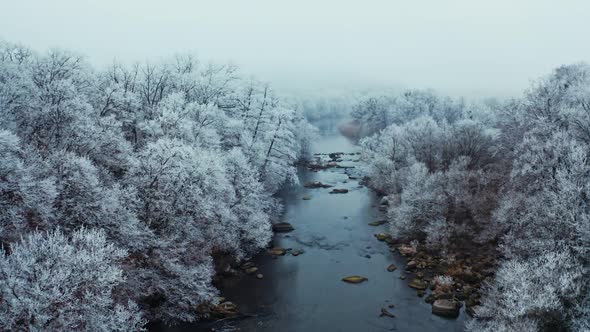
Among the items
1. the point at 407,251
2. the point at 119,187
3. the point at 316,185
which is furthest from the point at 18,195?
the point at 316,185

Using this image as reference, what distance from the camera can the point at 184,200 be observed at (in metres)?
25.4

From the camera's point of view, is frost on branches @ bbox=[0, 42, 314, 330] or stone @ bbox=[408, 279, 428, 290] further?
stone @ bbox=[408, 279, 428, 290]

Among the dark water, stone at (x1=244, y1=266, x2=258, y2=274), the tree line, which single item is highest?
the tree line

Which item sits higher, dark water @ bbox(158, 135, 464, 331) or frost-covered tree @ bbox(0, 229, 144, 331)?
frost-covered tree @ bbox(0, 229, 144, 331)

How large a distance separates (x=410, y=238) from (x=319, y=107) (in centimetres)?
12379

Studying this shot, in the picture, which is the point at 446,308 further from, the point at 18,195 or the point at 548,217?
the point at 18,195

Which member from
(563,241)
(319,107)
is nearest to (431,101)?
(319,107)

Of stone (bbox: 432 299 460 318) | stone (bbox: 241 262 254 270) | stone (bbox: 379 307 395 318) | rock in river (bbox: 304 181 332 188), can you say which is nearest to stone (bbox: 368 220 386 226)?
stone (bbox: 241 262 254 270)

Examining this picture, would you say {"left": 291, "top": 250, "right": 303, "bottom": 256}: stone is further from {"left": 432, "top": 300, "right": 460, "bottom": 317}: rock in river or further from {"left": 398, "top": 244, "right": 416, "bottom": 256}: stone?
{"left": 432, "top": 300, "right": 460, "bottom": 317}: rock in river

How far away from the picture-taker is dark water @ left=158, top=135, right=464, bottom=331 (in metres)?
26.3

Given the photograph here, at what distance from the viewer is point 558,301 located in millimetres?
20953

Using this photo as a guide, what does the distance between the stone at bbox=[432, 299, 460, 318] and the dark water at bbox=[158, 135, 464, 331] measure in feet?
1.49

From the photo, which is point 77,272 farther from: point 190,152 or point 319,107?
point 319,107

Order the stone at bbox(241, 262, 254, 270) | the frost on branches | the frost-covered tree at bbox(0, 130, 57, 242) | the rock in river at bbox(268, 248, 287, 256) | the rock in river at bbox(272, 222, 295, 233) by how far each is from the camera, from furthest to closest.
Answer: the rock in river at bbox(272, 222, 295, 233), the rock in river at bbox(268, 248, 287, 256), the stone at bbox(241, 262, 254, 270), the frost on branches, the frost-covered tree at bbox(0, 130, 57, 242)
